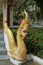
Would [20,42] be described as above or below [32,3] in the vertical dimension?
below

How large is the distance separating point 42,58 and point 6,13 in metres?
3.30

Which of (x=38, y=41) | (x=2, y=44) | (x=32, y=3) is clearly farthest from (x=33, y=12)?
(x=38, y=41)

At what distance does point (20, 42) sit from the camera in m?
8.07

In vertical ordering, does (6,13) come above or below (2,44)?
above

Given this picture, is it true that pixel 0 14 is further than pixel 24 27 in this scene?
Yes

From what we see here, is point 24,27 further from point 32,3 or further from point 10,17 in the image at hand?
point 32,3

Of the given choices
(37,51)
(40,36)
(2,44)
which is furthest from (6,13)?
(37,51)

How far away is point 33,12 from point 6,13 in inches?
315

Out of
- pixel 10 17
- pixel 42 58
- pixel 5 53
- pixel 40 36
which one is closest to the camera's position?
pixel 42 58

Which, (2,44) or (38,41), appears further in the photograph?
(2,44)

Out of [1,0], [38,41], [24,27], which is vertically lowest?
[38,41]

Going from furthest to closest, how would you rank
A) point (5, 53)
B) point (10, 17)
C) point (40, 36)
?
point (10, 17) → point (5, 53) → point (40, 36)

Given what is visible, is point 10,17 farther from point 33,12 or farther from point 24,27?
point 33,12

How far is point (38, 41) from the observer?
823 centimetres
